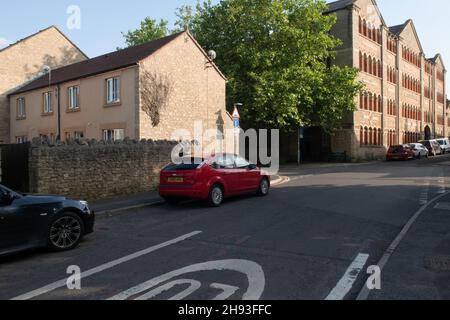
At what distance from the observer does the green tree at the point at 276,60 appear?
96.8 feet

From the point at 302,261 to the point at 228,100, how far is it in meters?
25.7

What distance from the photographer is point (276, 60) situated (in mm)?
30953

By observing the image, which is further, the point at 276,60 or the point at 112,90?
the point at 276,60

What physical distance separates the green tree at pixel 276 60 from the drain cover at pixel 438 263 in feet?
75.4

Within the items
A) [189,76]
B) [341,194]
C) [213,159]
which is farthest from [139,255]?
[189,76]

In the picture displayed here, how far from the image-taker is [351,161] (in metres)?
38.2

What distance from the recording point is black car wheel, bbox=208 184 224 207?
1178 centimetres

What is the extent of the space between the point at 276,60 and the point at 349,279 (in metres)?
27.2

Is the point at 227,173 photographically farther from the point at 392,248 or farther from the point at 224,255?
the point at 392,248

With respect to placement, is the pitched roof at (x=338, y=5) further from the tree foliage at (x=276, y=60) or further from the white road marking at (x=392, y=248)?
the white road marking at (x=392, y=248)

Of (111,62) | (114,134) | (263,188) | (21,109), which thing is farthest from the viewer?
(21,109)

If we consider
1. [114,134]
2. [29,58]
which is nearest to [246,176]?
[114,134]

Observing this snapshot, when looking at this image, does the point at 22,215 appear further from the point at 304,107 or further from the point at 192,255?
the point at 304,107

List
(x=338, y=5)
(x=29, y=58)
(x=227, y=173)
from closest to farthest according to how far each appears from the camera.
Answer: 1. (x=227, y=173)
2. (x=29, y=58)
3. (x=338, y=5)
